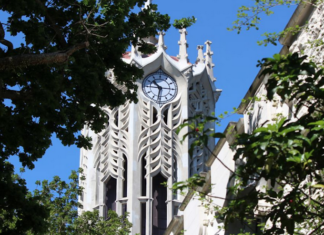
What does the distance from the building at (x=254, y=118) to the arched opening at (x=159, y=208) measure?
3590 cm

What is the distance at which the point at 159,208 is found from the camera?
58.3 meters

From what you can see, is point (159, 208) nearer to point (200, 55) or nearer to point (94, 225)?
point (200, 55)

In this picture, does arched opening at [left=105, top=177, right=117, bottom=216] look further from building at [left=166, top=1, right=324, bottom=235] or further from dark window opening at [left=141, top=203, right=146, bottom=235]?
building at [left=166, top=1, right=324, bottom=235]

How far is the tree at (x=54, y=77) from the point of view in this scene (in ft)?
54.7

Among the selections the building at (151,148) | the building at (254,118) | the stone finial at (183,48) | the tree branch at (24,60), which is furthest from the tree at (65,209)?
the stone finial at (183,48)

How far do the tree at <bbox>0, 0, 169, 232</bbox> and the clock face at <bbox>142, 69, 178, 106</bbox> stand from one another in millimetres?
40990

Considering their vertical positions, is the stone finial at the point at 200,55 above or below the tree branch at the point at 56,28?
above

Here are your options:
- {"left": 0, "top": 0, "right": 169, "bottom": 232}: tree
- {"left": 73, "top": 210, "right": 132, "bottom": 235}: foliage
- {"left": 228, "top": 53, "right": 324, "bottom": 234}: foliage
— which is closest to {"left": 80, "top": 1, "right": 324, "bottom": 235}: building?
{"left": 73, "top": 210, "right": 132, "bottom": 235}: foliage

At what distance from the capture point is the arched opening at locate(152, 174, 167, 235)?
57875 mm

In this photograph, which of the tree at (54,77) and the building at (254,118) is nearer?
the building at (254,118)

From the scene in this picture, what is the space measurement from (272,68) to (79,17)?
26.4ft

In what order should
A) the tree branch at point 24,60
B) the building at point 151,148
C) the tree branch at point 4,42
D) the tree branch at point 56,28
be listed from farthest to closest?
1. the building at point 151,148
2. the tree branch at point 56,28
3. the tree branch at point 4,42
4. the tree branch at point 24,60

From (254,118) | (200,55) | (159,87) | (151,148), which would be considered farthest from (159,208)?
(254,118)

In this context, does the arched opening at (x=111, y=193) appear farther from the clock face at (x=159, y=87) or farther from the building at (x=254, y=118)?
the building at (x=254, y=118)
